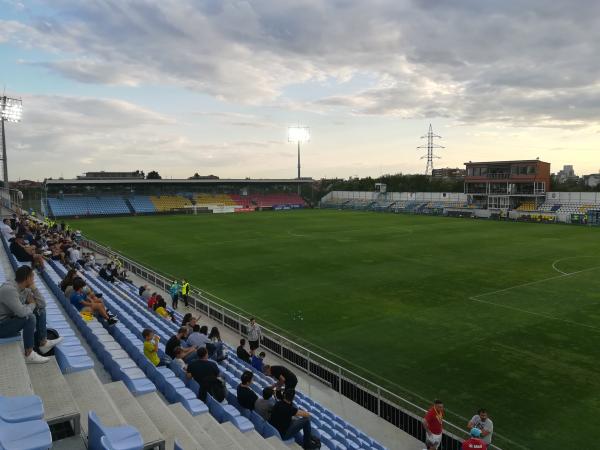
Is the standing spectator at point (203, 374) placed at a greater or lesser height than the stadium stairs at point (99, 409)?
lesser

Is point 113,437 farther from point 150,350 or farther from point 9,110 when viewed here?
point 9,110

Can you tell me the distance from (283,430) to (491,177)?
69.0 meters

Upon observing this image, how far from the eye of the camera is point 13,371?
17.9ft

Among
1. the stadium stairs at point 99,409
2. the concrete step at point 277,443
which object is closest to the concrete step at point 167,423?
the stadium stairs at point 99,409

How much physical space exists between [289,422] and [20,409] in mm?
4452

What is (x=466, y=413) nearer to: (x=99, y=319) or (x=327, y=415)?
(x=327, y=415)

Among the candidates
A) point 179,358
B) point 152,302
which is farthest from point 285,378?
point 152,302

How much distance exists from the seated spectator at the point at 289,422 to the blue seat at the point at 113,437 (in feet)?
11.6

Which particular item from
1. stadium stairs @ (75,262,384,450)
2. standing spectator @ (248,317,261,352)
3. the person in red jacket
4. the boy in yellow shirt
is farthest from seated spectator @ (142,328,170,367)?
the person in red jacket

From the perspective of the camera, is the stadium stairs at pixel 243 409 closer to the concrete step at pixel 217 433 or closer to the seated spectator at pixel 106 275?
the concrete step at pixel 217 433

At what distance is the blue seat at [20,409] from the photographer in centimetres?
431

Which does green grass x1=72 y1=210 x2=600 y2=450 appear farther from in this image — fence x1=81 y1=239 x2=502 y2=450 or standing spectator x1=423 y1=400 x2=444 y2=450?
standing spectator x1=423 y1=400 x2=444 y2=450

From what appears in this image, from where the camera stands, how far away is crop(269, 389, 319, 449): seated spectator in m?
7.67

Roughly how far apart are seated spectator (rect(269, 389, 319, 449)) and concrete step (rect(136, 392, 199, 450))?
216 centimetres
